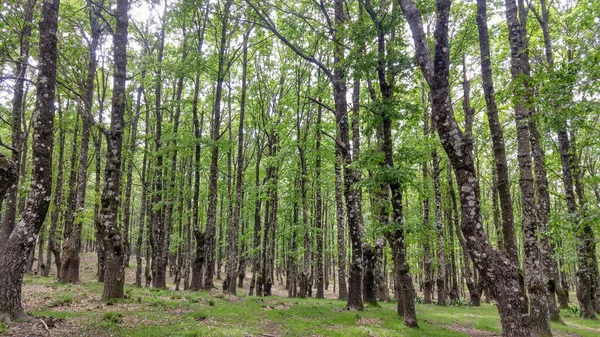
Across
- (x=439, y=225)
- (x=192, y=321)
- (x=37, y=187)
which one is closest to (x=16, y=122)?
(x=37, y=187)

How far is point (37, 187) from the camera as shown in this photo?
29.7 feet

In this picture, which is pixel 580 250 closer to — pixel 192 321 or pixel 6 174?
pixel 192 321

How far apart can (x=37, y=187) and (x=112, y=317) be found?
4280mm

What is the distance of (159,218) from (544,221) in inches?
897

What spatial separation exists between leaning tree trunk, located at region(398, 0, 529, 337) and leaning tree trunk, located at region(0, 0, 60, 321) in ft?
32.1

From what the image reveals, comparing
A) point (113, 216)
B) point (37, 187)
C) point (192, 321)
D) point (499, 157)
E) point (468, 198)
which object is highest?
point (499, 157)

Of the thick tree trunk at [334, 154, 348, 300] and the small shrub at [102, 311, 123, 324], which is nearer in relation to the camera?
the small shrub at [102, 311, 123, 324]

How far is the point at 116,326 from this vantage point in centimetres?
925

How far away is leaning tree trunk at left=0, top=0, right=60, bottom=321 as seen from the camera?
830 cm

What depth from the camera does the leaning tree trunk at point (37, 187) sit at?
8301 millimetres

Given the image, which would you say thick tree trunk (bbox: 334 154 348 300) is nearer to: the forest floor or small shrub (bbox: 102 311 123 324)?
the forest floor

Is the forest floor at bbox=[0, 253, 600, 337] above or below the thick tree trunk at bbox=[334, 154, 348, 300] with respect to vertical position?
below

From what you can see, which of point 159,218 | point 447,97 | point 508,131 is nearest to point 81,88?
point 159,218

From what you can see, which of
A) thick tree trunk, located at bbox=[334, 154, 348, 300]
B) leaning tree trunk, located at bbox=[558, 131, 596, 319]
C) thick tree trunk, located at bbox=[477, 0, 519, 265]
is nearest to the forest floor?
thick tree trunk, located at bbox=[334, 154, 348, 300]
